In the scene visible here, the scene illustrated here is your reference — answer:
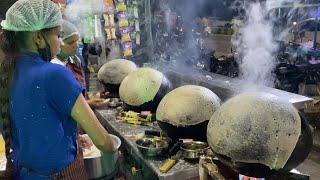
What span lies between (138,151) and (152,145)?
0.14m

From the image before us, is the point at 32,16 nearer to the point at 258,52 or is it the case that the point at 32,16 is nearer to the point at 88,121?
the point at 88,121

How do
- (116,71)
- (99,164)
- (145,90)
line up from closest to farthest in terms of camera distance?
(99,164), (145,90), (116,71)

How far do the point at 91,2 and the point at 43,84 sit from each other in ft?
16.7

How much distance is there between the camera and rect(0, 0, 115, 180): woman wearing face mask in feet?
6.25

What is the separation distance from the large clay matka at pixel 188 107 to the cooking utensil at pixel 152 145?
0.19 m

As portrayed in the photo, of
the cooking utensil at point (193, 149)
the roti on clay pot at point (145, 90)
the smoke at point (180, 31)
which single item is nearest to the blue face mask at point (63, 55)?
the roti on clay pot at point (145, 90)

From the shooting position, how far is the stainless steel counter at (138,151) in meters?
2.54

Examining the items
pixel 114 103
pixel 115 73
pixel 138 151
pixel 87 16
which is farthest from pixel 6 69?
pixel 87 16

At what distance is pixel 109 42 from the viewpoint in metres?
6.91

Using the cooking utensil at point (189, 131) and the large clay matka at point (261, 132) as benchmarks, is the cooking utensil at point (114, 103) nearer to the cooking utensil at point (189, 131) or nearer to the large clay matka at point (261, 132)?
the cooking utensil at point (189, 131)

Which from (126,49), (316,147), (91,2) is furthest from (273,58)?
(91,2)

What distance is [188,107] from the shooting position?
2.91m

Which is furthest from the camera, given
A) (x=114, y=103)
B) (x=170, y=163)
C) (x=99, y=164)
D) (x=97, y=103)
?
(x=114, y=103)

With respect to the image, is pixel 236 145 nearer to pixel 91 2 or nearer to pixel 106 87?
pixel 106 87
